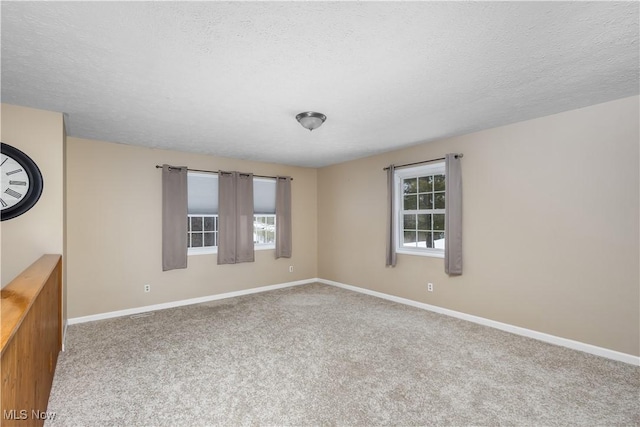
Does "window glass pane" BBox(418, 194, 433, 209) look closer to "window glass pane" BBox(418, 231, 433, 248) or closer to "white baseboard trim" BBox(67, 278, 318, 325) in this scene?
"window glass pane" BBox(418, 231, 433, 248)

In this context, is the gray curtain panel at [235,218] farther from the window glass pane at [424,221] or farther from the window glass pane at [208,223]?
the window glass pane at [424,221]

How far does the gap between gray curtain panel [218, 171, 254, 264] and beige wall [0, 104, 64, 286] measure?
91.4 inches

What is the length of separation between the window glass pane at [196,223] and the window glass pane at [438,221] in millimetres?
3712

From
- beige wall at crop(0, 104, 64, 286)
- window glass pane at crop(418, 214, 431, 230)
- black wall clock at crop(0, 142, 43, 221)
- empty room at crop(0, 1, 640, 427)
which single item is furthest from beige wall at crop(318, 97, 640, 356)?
black wall clock at crop(0, 142, 43, 221)

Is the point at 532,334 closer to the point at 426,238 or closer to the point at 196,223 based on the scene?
the point at 426,238

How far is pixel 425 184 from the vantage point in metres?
4.65

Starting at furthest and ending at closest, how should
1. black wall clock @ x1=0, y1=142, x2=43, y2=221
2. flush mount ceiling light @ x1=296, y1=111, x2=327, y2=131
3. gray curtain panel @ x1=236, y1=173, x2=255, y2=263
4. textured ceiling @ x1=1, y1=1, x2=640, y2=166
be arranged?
gray curtain panel @ x1=236, y1=173, x2=255, y2=263
flush mount ceiling light @ x1=296, y1=111, x2=327, y2=131
black wall clock @ x1=0, y1=142, x2=43, y2=221
textured ceiling @ x1=1, y1=1, x2=640, y2=166

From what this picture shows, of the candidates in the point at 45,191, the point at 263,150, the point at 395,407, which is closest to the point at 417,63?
the point at 395,407

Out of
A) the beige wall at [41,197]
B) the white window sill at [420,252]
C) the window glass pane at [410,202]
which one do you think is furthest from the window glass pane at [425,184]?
the beige wall at [41,197]

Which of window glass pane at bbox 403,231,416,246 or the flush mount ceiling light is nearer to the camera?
the flush mount ceiling light

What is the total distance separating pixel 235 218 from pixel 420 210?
3.02 meters

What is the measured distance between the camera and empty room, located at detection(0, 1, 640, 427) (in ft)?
5.99

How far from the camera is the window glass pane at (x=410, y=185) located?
15.8 feet

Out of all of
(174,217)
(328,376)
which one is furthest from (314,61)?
(174,217)
